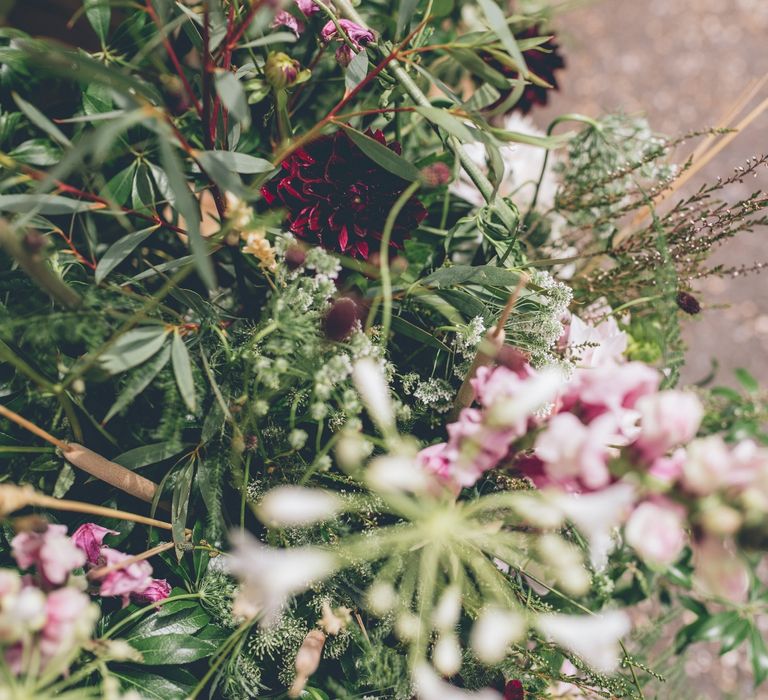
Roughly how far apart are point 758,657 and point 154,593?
24.4 inches

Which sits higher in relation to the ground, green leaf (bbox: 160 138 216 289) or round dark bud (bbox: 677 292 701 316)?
green leaf (bbox: 160 138 216 289)

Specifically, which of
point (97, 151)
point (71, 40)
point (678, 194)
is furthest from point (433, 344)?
point (678, 194)

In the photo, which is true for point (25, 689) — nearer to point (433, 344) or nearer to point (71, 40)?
point (433, 344)

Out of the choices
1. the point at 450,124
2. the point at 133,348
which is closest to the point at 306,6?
the point at 450,124

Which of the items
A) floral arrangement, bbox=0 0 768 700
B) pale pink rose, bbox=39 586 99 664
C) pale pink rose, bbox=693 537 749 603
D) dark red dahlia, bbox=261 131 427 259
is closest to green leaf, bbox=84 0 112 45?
floral arrangement, bbox=0 0 768 700

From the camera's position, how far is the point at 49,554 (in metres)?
0.29

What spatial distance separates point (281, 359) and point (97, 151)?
0.48ft

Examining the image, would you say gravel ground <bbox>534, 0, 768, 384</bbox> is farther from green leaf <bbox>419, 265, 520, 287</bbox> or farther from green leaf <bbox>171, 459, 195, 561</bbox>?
green leaf <bbox>171, 459, 195, 561</bbox>

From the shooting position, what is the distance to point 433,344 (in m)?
0.42

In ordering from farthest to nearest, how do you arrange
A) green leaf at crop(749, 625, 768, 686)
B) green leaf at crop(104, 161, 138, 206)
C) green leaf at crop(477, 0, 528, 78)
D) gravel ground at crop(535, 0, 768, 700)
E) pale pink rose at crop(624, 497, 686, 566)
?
1. gravel ground at crop(535, 0, 768, 700)
2. green leaf at crop(749, 625, 768, 686)
3. green leaf at crop(104, 161, 138, 206)
4. green leaf at crop(477, 0, 528, 78)
5. pale pink rose at crop(624, 497, 686, 566)

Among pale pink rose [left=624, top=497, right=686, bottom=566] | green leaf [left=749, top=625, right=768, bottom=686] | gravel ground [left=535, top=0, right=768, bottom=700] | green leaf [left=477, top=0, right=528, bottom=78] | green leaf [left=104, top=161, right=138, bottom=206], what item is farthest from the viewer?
gravel ground [left=535, top=0, right=768, bottom=700]

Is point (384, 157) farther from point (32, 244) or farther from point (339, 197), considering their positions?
point (32, 244)

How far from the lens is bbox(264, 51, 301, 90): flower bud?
380 mm

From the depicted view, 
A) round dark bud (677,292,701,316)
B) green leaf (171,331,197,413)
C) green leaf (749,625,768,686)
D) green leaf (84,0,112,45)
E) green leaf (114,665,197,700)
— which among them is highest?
green leaf (84,0,112,45)
